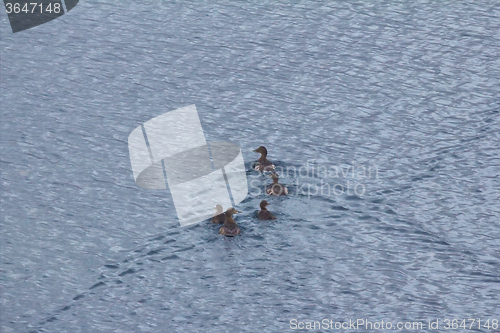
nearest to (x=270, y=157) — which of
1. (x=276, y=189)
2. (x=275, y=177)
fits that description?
(x=275, y=177)

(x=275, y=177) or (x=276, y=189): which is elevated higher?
(x=275, y=177)

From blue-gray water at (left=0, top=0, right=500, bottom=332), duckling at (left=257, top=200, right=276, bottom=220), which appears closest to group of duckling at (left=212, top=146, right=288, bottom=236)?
duckling at (left=257, top=200, right=276, bottom=220)

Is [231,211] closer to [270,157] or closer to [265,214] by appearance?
[265,214]

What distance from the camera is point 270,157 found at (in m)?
21.4

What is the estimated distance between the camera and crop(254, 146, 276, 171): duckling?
811 inches

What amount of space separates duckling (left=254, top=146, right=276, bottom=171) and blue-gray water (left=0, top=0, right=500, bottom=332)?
59 centimetres

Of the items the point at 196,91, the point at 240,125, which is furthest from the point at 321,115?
the point at 196,91

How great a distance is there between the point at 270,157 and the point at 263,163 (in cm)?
69

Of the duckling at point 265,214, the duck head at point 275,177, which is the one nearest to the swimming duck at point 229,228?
the duckling at point 265,214

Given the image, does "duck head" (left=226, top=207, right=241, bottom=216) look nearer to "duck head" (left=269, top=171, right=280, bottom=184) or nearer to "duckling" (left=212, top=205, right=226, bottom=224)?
"duckling" (left=212, top=205, right=226, bottom=224)

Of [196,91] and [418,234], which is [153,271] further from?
[196,91]

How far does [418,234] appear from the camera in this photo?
18.3m

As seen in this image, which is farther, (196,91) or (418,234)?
(196,91)

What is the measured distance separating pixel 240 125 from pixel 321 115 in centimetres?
248
